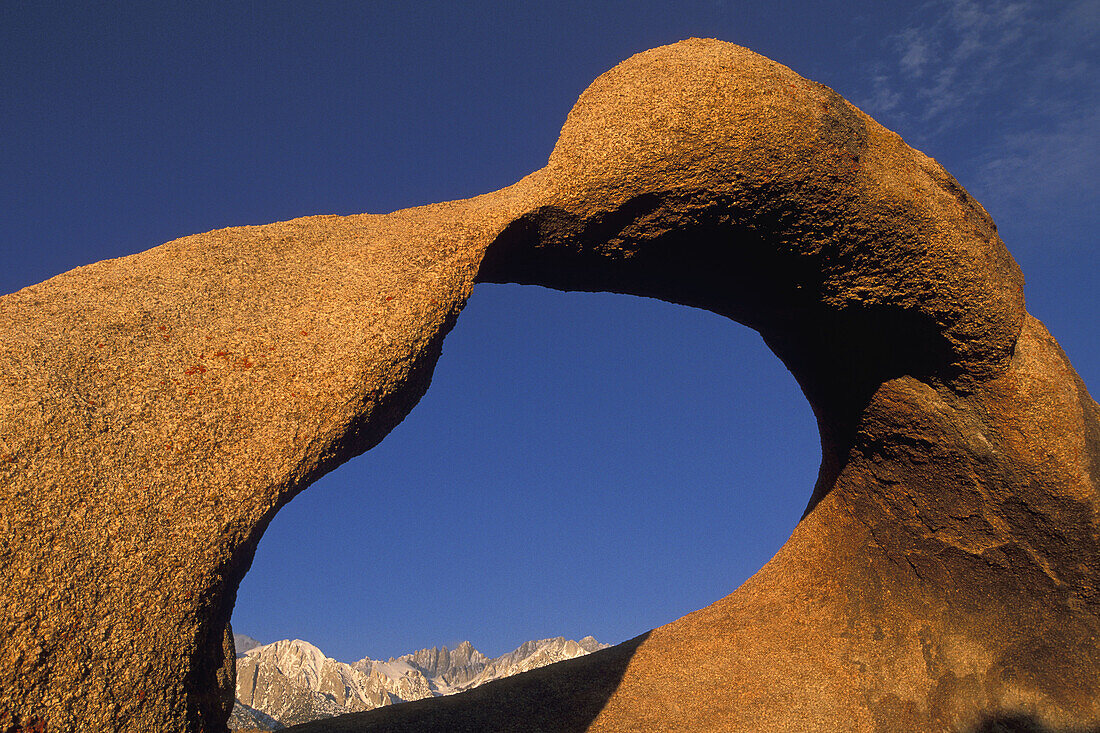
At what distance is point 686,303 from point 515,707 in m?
4.04

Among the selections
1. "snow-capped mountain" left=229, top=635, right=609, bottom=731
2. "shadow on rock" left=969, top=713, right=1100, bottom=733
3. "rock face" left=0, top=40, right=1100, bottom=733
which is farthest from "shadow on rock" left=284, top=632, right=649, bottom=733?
"snow-capped mountain" left=229, top=635, right=609, bottom=731

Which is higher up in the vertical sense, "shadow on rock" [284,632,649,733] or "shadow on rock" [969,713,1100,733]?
"shadow on rock" [284,632,649,733]

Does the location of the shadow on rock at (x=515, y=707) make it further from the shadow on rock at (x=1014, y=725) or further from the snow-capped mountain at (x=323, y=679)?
the snow-capped mountain at (x=323, y=679)

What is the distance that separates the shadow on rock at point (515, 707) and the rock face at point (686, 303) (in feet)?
0.15

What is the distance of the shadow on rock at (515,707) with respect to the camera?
6398 mm

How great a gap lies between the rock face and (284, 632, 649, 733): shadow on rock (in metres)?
0.04

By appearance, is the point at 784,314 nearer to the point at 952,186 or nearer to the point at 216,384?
the point at 952,186

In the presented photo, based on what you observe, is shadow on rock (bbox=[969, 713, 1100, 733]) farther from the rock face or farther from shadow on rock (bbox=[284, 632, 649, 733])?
shadow on rock (bbox=[284, 632, 649, 733])

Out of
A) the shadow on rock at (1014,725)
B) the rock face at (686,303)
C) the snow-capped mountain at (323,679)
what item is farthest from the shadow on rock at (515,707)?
the snow-capped mountain at (323,679)

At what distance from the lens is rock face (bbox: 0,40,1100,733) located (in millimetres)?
3492

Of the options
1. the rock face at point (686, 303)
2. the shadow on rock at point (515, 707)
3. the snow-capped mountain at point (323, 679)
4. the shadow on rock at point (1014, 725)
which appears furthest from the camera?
the snow-capped mountain at point (323, 679)

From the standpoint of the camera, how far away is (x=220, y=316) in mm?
4633

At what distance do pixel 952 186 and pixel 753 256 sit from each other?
1.79 metres

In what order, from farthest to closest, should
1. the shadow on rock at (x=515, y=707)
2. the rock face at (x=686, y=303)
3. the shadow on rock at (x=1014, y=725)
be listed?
the shadow on rock at (x=1014, y=725), the shadow on rock at (x=515, y=707), the rock face at (x=686, y=303)
